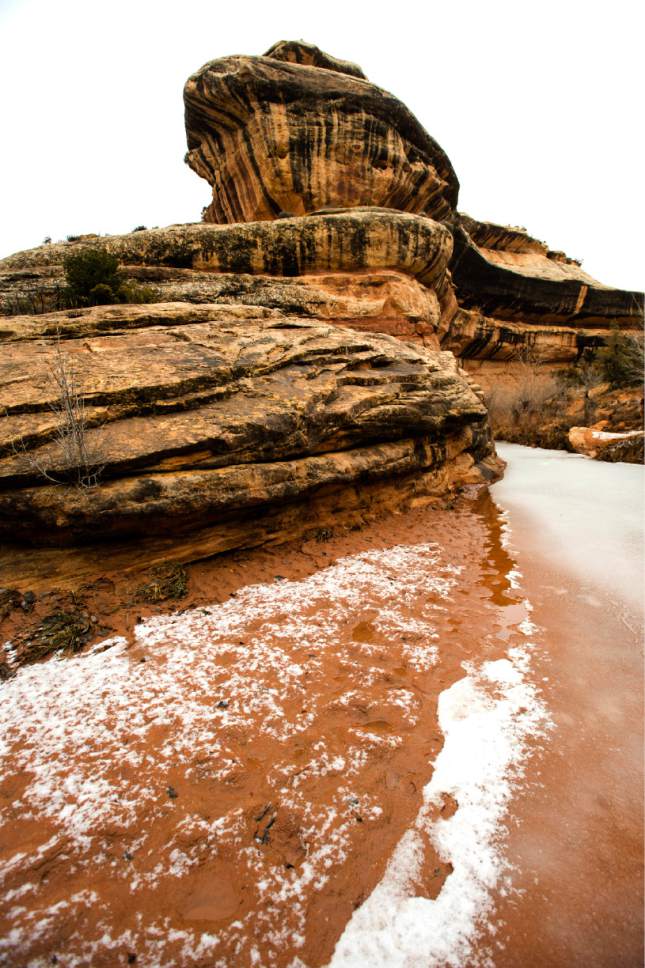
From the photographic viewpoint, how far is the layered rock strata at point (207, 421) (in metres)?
5.29

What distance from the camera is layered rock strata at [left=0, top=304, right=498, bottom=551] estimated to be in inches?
208

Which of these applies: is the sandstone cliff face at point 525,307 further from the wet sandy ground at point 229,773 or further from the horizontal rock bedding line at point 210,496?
the wet sandy ground at point 229,773

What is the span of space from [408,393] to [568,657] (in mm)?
6151

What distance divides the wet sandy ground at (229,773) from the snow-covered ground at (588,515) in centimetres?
164

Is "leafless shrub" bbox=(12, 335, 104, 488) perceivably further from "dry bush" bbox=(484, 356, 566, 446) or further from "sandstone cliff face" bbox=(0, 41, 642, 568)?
"dry bush" bbox=(484, 356, 566, 446)

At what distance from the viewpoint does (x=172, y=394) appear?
6.41m

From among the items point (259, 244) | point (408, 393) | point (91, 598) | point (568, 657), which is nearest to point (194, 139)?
point (259, 244)

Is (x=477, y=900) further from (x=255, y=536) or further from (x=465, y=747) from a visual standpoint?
(x=255, y=536)

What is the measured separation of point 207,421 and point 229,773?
474 centimetres

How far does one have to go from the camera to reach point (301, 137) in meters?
14.1

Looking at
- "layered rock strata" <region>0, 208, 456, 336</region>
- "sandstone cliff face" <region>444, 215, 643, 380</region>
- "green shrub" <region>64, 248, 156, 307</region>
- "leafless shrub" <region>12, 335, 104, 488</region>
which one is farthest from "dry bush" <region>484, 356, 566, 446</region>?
"leafless shrub" <region>12, 335, 104, 488</region>

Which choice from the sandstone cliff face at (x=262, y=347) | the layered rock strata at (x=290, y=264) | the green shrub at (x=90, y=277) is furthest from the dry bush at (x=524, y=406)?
the green shrub at (x=90, y=277)

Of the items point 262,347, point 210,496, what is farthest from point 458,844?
point 262,347

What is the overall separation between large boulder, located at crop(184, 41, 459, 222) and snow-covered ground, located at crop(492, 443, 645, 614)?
12.7 meters
